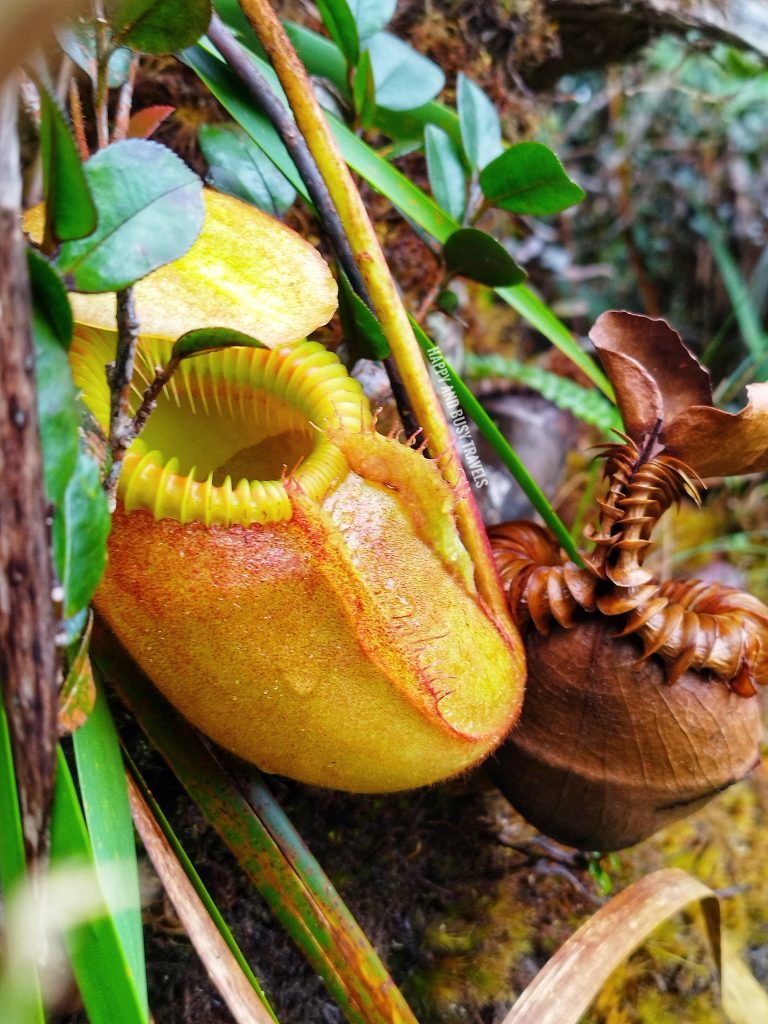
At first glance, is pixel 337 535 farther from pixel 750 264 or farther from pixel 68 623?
pixel 750 264

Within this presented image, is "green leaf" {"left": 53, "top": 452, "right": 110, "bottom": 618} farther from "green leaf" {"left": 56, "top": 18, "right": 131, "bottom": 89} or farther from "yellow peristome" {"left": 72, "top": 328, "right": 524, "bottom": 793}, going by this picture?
"green leaf" {"left": 56, "top": 18, "right": 131, "bottom": 89}

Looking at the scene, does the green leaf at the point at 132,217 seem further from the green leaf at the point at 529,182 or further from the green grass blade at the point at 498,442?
the green leaf at the point at 529,182

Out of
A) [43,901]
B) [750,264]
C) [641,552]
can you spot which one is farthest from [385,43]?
[750,264]

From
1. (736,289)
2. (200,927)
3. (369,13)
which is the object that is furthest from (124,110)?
(736,289)

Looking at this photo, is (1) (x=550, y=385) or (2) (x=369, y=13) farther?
(1) (x=550, y=385)

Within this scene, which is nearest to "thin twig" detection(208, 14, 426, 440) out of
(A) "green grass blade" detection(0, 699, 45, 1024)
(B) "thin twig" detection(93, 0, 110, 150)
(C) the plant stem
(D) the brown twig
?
(C) the plant stem

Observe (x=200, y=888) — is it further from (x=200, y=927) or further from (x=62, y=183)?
(x=62, y=183)
